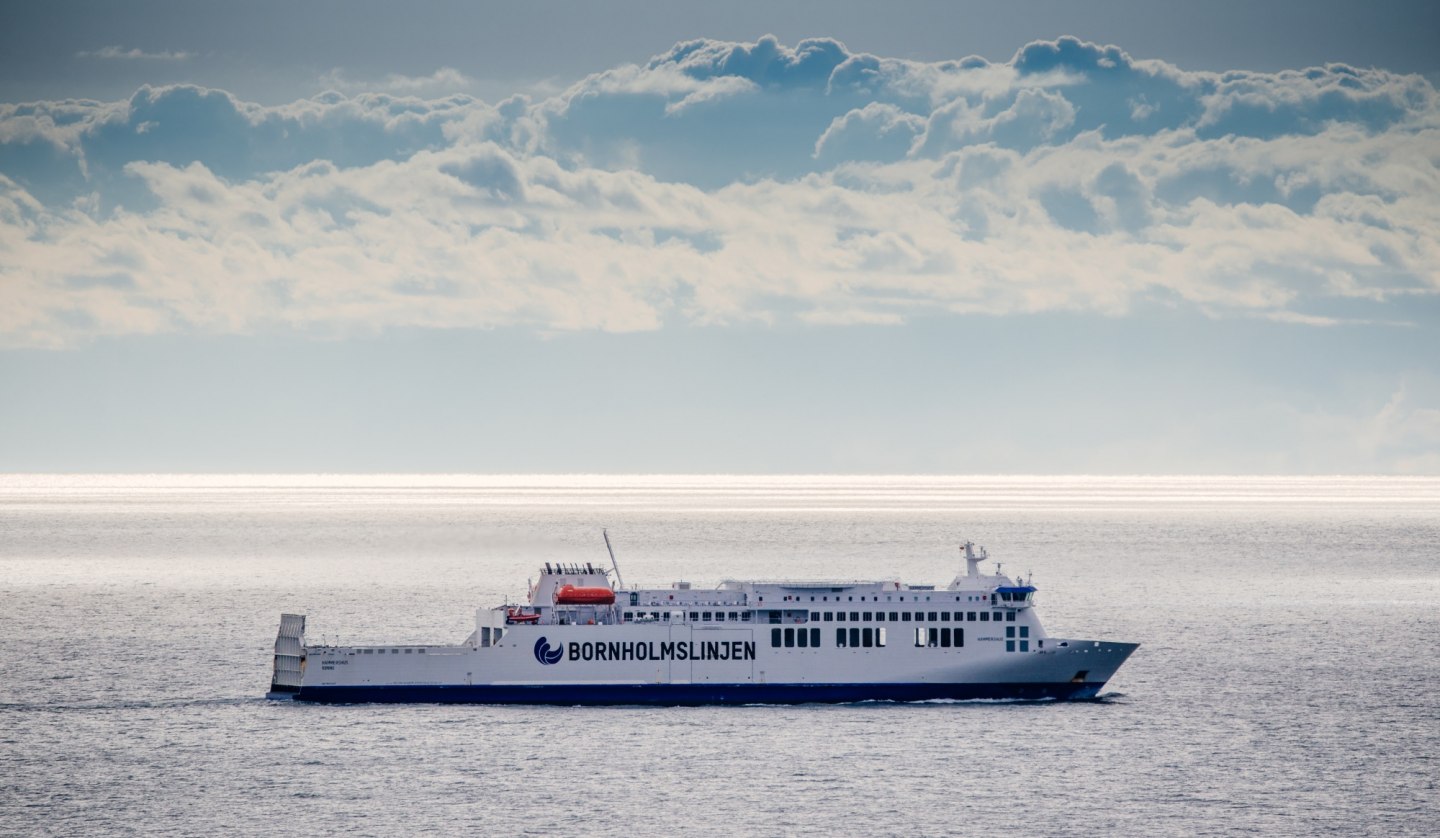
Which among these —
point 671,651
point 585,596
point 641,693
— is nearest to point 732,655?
point 671,651

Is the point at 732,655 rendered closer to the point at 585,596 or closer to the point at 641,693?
the point at 641,693

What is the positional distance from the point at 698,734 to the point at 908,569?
9878cm

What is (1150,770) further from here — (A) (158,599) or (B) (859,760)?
(A) (158,599)

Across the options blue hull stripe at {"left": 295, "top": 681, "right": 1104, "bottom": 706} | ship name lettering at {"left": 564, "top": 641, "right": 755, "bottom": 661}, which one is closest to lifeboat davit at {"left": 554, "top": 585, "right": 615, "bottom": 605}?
ship name lettering at {"left": 564, "top": 641, "right": 755, "bottom": 661}

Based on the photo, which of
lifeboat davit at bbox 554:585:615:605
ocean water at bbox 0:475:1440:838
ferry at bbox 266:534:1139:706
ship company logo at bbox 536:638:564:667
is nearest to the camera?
ocean water at bbox 0:475:1440:838

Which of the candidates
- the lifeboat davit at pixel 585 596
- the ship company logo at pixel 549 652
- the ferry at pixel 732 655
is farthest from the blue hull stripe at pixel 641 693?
the lifeboat davit at pixel 585 596

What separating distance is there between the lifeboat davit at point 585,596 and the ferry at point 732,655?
1291mm

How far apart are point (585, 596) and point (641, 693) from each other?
220 inches

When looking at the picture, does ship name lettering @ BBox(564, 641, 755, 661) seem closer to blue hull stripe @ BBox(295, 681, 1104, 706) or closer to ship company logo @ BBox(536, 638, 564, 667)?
ship company logo @ BBox(536, 638, 564, 667)

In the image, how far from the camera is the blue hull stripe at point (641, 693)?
3442 inches

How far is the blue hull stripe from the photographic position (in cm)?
8744

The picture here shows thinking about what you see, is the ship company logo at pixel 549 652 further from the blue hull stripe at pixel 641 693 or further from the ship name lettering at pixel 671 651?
the blue hull stripe at pixel 641 693

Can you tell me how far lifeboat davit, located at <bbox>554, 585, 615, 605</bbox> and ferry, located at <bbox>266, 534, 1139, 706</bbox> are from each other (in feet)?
4.24

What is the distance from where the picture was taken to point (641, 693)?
3445 inches
